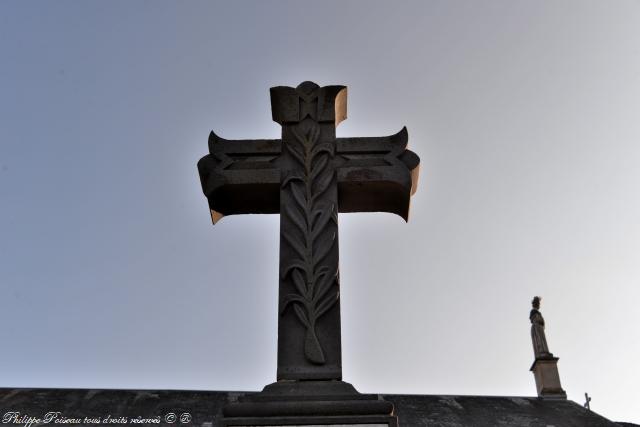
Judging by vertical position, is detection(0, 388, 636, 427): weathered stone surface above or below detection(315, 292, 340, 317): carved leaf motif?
above

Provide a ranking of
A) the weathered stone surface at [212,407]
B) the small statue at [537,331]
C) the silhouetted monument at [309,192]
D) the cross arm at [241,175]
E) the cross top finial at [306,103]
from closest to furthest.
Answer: the silhouetted monument at [309,192]
the cross arm at [241,175]
the cross top finial at [306,103]
the weathered stone surface at [212,407]
the small statue at [537,331]

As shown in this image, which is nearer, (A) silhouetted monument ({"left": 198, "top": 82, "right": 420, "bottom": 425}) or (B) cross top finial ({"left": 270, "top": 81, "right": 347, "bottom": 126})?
(A) silhouetted monument ({"left": 198, "top": 82, "right": 420, "bottom": 425})

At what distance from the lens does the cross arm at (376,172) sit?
513 centimetres

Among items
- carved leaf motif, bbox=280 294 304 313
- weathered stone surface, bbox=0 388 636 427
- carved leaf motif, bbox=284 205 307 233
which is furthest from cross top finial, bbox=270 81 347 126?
weathered stone surface, bbox=0 388 636 427

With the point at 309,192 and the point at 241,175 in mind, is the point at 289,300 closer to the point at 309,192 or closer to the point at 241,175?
the point at 309,192

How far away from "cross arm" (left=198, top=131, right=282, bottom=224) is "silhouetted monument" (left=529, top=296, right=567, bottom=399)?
822 inches

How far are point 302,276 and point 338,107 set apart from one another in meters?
1.59

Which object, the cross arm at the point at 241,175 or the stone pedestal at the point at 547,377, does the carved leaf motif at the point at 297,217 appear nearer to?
the cross arm at the point at 241,175

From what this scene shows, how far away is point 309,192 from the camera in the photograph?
5.01 meters

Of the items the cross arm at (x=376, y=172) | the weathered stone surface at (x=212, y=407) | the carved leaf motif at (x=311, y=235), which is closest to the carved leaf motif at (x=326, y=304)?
the carved leaf motif at (x=311, y=235)

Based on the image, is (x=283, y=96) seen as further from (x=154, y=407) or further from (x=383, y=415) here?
(x=154, y=407)

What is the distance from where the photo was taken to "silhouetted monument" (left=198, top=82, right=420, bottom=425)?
4328mm

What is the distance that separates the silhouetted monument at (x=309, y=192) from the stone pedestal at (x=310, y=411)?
5.4 inches

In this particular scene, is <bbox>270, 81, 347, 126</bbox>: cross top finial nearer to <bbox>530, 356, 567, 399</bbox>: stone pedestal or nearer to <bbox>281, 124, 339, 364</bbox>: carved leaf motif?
<bbox>281, 124, 339, 364</bbox>: carved leaf motif
